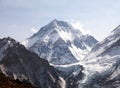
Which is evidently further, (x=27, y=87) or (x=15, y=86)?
(x=27, y=87)

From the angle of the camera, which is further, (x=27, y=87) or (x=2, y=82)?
(x=27, y=87)
